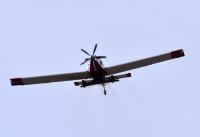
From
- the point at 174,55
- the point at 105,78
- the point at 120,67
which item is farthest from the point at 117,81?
the point at 174,55

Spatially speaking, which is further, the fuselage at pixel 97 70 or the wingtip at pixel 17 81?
the wingtip at pixel 17 81

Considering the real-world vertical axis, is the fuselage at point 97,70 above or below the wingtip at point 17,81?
below

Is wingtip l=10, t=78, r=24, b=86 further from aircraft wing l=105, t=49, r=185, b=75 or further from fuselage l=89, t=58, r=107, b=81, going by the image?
fuselage l=89, t=58, r=107, b=81

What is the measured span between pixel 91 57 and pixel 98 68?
1099mm

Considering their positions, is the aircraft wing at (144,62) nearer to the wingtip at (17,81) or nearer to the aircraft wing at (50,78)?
the aircraft wing at (50,78)

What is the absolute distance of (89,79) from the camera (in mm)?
44375

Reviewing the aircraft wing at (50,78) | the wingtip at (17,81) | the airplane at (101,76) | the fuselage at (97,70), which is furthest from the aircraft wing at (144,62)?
the wingtip at (17,81)

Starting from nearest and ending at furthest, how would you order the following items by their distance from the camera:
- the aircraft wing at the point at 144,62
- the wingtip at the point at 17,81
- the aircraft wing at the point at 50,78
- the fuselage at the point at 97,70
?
the fuselage at the point at 97,70
the aircraft wing at the point at 50,78
the aircraft wing at the point at 144,62
the wingtip at the point at 17,81

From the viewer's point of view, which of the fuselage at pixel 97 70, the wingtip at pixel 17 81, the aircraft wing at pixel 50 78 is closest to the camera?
the fuselage at pixel 97 70

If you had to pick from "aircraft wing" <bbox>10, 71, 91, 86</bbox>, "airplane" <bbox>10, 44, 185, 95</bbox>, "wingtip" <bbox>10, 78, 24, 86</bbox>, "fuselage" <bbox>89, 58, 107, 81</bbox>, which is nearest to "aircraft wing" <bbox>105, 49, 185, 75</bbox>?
"airplane" <bbox>10, 44, 185, 95</bbox>

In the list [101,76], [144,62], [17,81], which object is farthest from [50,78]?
[144,62]

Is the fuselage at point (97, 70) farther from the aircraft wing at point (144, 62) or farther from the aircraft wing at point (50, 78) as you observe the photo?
the aircraft wing at point (144, 62)

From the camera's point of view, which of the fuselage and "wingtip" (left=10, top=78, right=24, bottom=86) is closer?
the fuselage

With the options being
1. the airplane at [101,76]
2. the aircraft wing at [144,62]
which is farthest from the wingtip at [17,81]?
the aircraft wing at [144,62]
